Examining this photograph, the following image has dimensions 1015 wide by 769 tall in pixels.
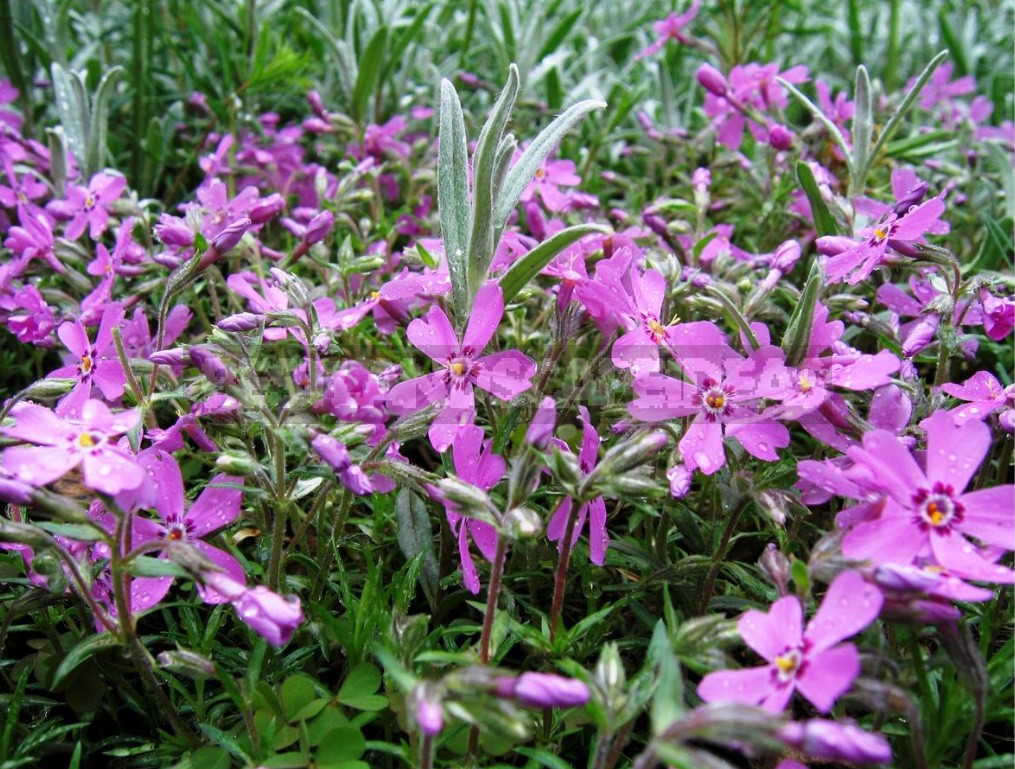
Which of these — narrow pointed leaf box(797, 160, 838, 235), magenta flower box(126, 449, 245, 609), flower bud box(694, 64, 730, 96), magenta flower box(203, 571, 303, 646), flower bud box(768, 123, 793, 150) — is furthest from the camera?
flower bud box(694, 64, 730, 96)

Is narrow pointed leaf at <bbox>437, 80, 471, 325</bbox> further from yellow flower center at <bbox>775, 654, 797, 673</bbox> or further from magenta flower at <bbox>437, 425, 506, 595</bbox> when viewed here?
yellow flower center at <bbox>775, 654, 797, 673</bbox>

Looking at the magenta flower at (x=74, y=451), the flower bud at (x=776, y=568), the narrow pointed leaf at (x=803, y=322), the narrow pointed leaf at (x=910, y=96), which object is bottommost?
the flower bud at (x=776, y=568)

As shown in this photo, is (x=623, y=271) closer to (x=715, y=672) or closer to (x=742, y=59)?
(x=715, y=672)

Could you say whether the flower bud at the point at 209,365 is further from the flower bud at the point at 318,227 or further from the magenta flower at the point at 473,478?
the flower bud at the point at 318,227

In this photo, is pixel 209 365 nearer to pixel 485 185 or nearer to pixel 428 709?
pixel 485 185

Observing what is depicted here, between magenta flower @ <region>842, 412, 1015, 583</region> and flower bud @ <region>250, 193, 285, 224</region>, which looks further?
flower bud @ <region>250, 193, 285, 224</region>

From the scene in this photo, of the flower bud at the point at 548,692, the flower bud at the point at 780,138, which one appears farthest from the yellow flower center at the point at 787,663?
the flower bud at the point at 780,138

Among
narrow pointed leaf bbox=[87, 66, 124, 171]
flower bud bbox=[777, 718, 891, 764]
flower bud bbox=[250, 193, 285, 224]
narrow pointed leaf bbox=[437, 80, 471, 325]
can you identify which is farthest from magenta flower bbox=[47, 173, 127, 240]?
flower bud bbox=[777, 718, 891, 764]

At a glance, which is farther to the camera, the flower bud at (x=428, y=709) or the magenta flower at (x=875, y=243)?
the magenta flower at (x=875, y=243)
